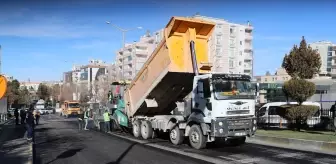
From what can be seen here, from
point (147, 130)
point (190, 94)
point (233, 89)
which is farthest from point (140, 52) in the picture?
point (233, 89)

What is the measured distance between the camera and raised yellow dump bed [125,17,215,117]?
47.9ft

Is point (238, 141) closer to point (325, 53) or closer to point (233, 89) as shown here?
point (233, 89)

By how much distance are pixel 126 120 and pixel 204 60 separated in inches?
242

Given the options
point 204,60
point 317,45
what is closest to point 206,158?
point 204,60

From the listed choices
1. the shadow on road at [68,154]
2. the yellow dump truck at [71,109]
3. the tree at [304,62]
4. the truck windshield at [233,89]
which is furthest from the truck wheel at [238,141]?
the yellow dump truck at [71,109]

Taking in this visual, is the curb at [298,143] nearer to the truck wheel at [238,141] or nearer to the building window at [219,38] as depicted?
the truck wheel at [238,141]

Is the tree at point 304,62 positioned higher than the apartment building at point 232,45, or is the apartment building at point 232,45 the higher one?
the apartment building at point 232,45

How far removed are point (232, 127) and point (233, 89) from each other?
4.35 ft

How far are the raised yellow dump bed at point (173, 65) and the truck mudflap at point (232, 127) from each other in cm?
258

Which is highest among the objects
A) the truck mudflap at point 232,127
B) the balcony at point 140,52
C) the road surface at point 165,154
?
the balcony at point 140,52

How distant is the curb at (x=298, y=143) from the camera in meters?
13.0

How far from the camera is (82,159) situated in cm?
1170

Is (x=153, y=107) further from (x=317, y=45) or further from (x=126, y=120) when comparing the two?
(x=317, y=45)

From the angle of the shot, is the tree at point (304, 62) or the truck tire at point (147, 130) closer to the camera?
the truck tire at point (147, 130)
